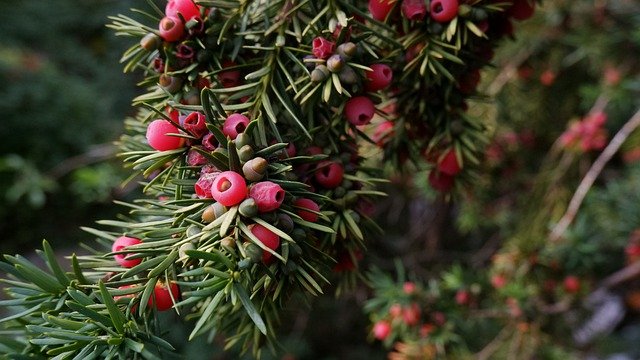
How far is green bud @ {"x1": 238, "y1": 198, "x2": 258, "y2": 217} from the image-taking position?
39 centimetres

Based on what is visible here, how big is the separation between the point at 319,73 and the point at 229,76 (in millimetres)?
94

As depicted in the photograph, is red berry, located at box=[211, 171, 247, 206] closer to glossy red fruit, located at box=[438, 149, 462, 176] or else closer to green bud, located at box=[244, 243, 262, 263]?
green bud, located at box=[244, 243, 262, 263]

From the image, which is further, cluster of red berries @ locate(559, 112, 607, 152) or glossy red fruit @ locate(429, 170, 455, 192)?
cluster of red berries @ locate(559, 112, 607, 152)

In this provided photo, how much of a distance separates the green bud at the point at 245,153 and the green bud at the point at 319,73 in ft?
0.31

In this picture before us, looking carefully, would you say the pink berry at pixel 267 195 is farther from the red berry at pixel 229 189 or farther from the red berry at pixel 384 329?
the red berry at pixel 384 329

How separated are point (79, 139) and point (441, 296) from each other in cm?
Answer: 153

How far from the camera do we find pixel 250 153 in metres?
0.41

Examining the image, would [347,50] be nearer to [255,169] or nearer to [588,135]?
[255,169]

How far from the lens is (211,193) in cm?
41

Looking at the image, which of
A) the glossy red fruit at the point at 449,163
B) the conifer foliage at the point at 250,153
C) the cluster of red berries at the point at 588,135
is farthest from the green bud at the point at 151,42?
the cluster of red berries at the point at 588,135

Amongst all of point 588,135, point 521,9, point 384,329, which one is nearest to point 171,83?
point 521,9

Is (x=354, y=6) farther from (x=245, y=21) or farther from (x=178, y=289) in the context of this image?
(x=178, y=289)

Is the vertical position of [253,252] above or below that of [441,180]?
Result: above

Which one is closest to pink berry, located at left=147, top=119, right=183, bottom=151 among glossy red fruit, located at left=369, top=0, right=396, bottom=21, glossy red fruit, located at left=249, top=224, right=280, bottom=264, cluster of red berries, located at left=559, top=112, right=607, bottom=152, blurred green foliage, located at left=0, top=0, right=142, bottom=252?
glossy red fruit, located at left=249, top=224, right=280, bottom=264
